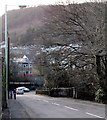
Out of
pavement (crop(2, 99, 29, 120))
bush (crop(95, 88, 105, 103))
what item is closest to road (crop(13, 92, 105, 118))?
pavement (crop(2, 99, 29, 120))

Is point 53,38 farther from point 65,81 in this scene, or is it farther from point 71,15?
point 65,81

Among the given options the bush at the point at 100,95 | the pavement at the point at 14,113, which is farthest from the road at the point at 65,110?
the bush at the point at 100,95

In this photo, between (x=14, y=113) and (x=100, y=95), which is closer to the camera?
(x=14, y=113)

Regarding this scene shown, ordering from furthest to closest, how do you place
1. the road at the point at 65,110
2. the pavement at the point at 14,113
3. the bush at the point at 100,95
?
the bush at the point at 100,95
the road at the point at 65,110
the pavement at the point at 14,113

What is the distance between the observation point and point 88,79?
83.2 feet

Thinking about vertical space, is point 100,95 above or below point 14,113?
above

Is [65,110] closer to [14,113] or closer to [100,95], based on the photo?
[14,113]

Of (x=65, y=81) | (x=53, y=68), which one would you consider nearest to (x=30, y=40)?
(x=53, y=68)

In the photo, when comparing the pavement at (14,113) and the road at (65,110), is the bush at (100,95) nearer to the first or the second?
the road at (65,110)

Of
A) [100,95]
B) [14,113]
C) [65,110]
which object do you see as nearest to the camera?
[14,113]

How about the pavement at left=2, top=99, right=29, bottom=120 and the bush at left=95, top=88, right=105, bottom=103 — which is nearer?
the pavement at left=2, top=99, right=29, bottom=120

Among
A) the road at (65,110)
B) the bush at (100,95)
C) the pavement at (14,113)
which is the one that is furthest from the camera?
the bush at (100,95)

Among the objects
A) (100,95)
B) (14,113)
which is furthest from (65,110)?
(100,95)

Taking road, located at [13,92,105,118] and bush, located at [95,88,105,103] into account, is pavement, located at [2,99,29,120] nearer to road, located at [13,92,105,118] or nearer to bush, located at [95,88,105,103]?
road, located at [13,92,105,118]
